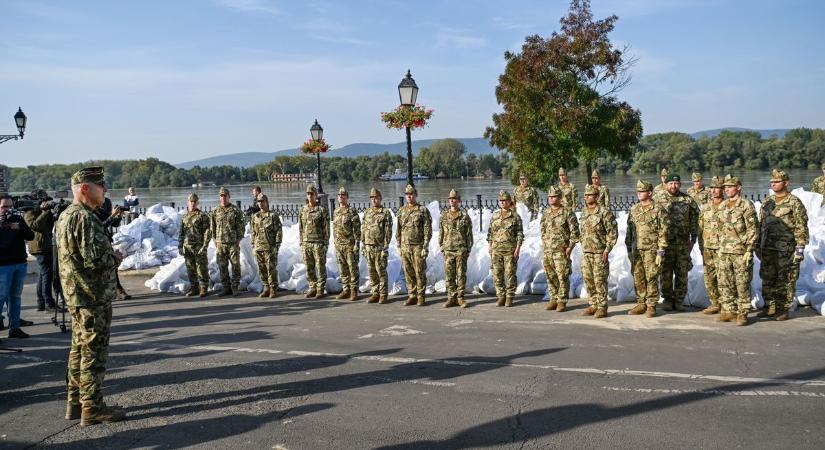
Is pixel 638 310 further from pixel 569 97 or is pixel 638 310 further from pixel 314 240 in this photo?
pixel 569 97

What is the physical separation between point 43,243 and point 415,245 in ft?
20.4

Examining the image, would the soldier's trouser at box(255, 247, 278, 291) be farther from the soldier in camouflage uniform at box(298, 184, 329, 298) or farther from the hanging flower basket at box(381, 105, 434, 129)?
the hanging flower basket at box(381, 105, 434, 129)

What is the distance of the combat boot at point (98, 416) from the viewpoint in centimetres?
527

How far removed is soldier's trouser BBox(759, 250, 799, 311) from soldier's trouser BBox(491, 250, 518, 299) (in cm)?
361

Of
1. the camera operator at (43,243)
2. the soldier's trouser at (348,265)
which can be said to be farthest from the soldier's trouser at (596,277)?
the camera operator at (43,243)

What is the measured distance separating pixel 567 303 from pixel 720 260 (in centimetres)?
246

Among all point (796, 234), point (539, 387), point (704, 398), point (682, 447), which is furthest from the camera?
point (796, 234)

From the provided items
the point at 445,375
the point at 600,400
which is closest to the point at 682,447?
the point at 600,400

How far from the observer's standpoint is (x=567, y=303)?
10102mm

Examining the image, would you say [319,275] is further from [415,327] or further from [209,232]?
[415,327]

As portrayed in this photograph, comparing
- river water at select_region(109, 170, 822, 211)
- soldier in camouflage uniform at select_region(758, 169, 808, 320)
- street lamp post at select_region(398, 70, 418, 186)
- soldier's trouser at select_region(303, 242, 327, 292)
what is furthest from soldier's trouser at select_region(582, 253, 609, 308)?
→ river water at select_region(109, 170, 822, 211)

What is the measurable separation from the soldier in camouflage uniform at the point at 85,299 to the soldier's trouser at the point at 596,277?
6450 millimetres

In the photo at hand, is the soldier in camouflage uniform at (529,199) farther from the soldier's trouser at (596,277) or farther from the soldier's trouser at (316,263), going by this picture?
the soldier's trouser at (596,277)

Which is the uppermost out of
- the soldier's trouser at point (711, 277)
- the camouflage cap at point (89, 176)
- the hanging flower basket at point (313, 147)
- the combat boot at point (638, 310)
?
the hanging flower basket at point (313, 147)
